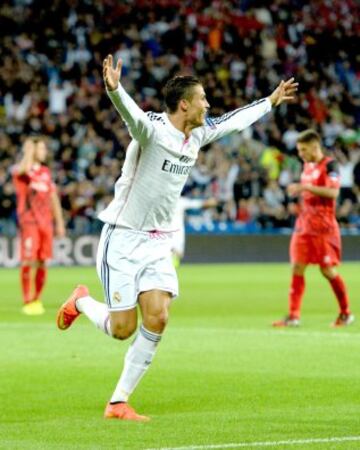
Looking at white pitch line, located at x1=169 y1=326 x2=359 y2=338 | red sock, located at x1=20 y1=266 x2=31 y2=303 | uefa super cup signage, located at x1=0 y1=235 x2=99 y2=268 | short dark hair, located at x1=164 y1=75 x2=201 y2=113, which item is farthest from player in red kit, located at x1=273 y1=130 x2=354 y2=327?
uefa super cup signage, located at x1=0 y1=235 x2=99 y2=268

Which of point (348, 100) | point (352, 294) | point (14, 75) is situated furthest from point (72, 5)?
point (352, 294)

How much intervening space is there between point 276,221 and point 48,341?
17803 millimetres

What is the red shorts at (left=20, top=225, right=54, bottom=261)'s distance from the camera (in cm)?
1748

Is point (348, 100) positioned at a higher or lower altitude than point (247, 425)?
higher

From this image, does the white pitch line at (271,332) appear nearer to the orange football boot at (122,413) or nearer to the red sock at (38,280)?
the red sock at (38,280)

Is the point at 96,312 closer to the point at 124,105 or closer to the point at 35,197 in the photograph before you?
the point at 124,105

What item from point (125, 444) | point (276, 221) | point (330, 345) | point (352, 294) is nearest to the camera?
point (125, 444)

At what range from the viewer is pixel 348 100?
36.2 meters

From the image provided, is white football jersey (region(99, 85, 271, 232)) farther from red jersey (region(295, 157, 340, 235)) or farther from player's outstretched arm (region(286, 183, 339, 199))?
→ red jersey (region(295, 157, 340, 235))

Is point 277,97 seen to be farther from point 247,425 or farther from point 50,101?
point 50,101

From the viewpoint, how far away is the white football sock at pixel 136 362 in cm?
861

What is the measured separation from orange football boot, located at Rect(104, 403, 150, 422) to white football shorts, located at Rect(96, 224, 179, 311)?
653 mm

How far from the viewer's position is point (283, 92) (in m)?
9.91

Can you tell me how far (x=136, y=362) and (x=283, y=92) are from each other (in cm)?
256
